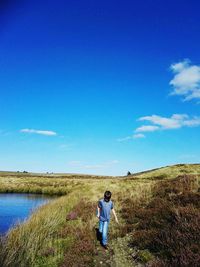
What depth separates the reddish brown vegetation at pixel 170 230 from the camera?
9.95m

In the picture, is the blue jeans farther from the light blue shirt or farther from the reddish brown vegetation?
the reddish brown vegetation

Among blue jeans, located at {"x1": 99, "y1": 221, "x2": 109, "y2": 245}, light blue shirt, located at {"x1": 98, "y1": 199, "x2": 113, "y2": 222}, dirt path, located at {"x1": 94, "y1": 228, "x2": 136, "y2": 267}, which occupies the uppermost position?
light blue shirt, located at {"x1": 98, "y1": 199, "x2": 113, "y2": 222}

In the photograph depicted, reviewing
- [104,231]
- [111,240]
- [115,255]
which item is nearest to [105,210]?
[104,231]

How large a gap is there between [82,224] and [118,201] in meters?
7.76

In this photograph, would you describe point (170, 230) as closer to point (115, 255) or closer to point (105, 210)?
point (115, 255)

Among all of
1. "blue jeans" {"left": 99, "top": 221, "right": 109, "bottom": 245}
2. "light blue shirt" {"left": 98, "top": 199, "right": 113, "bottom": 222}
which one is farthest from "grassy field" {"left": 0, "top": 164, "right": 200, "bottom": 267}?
"light blue shirt" {"left": 98, "top": 199, "right": 113, "bottom": 222}

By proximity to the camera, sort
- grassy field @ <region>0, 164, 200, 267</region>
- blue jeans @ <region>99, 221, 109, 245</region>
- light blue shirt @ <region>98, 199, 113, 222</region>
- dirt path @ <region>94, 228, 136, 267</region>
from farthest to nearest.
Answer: light blue shirt @ <region>98, 199, 113, 222</region> → blue jeans @ <region>99, 221, 109, 245</region> → dirt path @ <region>94, 228, 136, 267</region> → grassy field @ <region>0, 164, 200, 267</region>

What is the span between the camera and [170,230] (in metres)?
12.3

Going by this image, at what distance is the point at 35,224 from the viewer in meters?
15.1

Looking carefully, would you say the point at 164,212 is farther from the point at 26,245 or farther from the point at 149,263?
the point at 26,245

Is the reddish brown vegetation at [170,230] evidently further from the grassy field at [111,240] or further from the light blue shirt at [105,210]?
the light blue shirt at [105,210]

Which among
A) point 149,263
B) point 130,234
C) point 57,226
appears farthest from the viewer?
point 57,226

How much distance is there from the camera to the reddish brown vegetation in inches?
392

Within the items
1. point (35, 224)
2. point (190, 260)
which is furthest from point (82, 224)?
point (190, 260)
